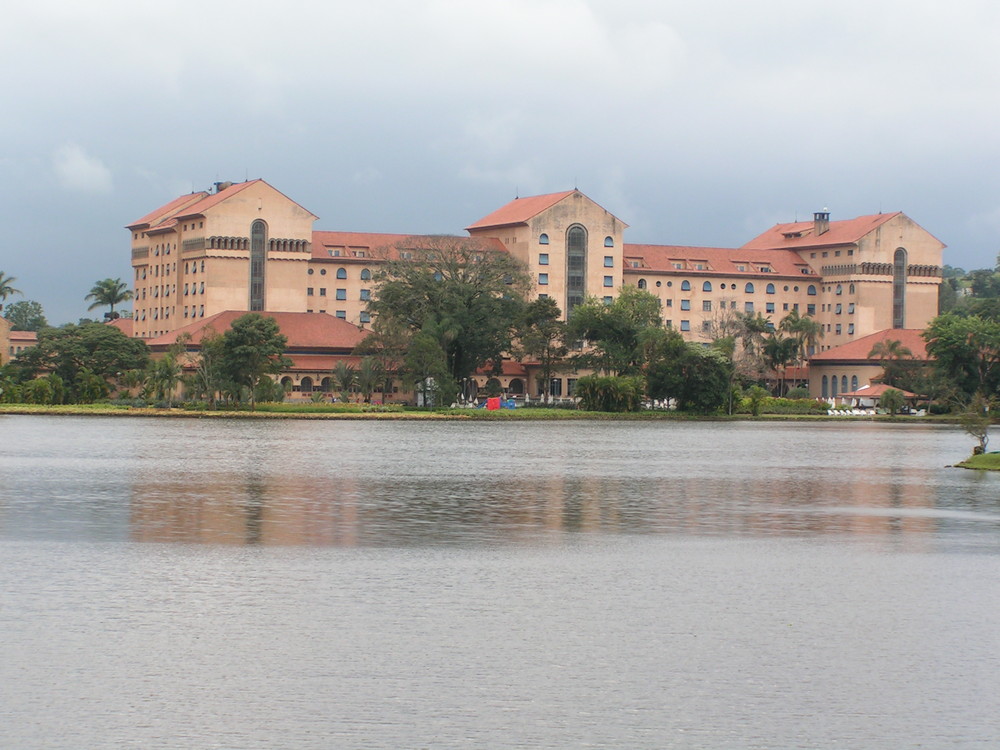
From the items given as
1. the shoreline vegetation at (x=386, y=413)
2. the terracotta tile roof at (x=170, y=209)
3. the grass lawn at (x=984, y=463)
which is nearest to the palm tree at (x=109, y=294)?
the terracotta tile roof at (x=170, y=209)

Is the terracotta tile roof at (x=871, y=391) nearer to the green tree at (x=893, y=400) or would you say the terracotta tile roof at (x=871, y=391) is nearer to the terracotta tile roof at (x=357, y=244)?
the green tree at (x=893, y=400)

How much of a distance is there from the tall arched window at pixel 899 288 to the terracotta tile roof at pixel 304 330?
52206 millimetres

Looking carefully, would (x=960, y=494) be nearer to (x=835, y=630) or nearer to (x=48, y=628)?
(x=835, y=630)

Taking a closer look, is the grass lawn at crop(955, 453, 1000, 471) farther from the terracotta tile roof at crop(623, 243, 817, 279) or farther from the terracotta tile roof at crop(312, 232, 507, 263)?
the terracotta tile roof at crop(623, 243, 817, 279)

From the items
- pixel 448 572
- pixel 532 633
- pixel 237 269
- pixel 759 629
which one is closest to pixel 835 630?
pixel 759 629

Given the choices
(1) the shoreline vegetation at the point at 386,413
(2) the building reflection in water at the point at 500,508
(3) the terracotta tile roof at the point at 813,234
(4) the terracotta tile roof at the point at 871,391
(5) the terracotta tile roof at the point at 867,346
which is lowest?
(2) the building reflection in water at the point at 500,508

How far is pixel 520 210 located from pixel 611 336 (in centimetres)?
3208

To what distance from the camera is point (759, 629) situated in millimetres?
16203

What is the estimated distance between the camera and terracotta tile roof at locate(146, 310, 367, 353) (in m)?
111

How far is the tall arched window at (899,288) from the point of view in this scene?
137625mm

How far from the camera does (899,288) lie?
137875 millimetres

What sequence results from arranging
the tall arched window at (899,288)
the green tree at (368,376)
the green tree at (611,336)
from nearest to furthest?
1. the green tree at (368,376)
2. the green tree at (611,336)
3. the tall arched window at (899,288)

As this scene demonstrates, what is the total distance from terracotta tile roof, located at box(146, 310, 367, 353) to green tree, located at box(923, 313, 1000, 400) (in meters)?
42.6

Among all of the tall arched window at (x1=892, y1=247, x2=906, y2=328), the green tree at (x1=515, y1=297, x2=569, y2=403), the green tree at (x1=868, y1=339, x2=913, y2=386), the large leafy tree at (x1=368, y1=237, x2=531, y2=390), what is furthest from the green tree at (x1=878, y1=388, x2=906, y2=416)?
the tall arched window at (x1=892, y1=247, x2=906, y2=328)
